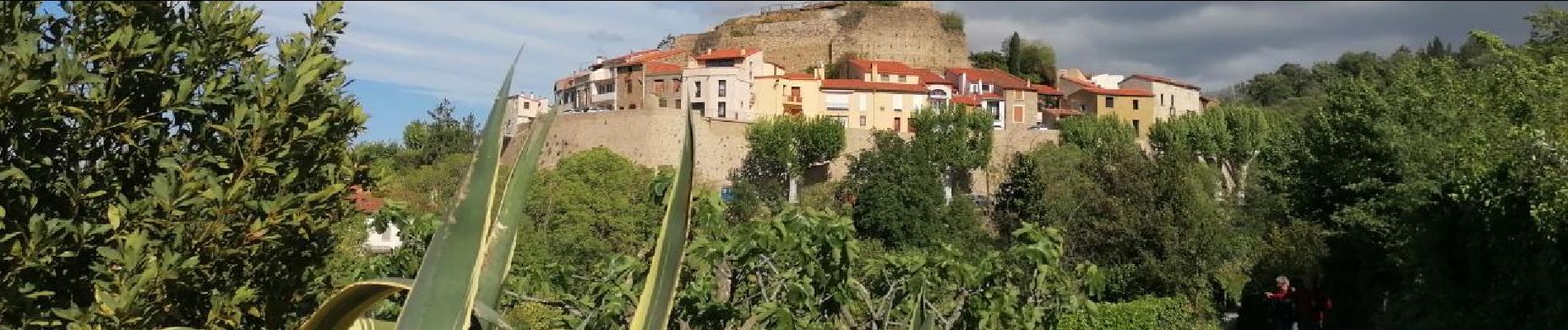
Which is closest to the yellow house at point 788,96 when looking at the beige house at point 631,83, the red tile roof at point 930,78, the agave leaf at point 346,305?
the beige house at point 631,83

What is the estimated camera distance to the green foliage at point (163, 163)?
2670 mm

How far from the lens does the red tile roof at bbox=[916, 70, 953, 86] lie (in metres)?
61.1

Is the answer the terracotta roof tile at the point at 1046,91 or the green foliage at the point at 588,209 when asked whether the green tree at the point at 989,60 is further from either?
the green foliage at the point at 588,209

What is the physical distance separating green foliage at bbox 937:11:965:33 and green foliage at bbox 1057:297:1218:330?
175 ft

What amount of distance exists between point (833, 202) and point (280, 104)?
4025cm

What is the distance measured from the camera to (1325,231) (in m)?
19.8

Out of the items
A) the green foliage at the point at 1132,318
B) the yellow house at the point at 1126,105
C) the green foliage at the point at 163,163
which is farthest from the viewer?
the yellow house at the point at 1126,105

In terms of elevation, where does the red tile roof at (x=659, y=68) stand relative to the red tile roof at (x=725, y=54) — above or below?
below

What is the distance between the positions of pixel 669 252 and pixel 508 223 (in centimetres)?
33

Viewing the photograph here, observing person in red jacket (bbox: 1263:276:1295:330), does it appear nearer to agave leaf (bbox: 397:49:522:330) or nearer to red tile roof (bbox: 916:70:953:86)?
agave leaf (bbox: 397:49:522:330)

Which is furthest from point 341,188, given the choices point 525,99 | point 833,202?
point 525,99

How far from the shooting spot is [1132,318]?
17.2 metres

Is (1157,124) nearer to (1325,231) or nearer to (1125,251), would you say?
(1125,251)

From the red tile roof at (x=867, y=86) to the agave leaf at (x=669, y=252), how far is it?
181 feet
